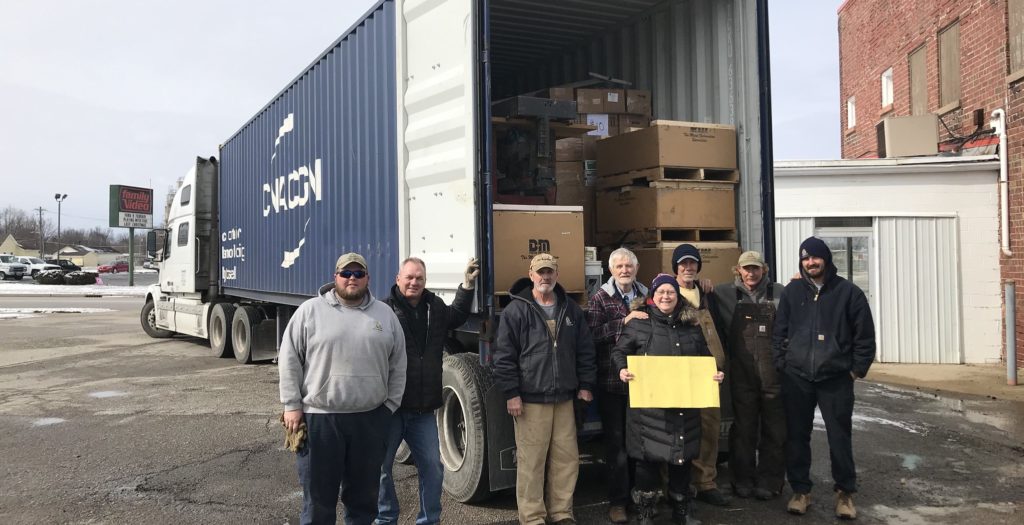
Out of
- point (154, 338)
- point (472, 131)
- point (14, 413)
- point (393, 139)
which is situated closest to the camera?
point (472, 131)

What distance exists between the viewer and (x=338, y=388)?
3.36 m

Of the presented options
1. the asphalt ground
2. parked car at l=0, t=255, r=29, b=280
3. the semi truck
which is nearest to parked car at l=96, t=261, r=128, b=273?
parked car at l=0, t=255, r=29, b=280

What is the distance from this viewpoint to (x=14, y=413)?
24.7 ft

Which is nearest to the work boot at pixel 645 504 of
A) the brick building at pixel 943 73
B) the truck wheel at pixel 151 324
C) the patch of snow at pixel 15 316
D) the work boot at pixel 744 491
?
the work boot at pixel 744 491

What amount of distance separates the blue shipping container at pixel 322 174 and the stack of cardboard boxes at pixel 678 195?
1916mm

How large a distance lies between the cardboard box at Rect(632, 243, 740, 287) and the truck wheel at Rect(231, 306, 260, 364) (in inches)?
286

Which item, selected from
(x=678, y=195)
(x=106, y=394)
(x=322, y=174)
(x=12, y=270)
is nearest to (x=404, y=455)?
(x=678, y=195)

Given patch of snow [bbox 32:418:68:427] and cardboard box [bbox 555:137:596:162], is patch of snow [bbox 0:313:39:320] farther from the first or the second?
cardboard box [bbox 555:137:596:162]

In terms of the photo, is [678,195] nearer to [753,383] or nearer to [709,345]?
[709,345]

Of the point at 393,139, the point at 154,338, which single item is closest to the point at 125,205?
the point at 154,338

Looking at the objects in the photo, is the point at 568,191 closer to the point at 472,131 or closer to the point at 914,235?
the point at 472,131

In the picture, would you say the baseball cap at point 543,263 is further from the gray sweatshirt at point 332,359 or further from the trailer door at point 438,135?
the gray sweatshirt at point 332,359

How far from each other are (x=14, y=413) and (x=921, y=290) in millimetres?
12200

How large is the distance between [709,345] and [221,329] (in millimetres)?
9553
